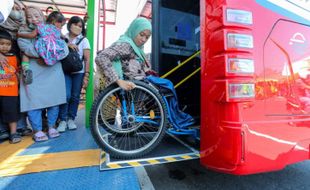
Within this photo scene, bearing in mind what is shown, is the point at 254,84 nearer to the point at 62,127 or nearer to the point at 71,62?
the point at 71,62

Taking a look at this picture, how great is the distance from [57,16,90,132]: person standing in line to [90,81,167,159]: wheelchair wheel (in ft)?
3.06

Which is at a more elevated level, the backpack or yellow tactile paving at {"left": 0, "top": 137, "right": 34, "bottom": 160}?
the backpack

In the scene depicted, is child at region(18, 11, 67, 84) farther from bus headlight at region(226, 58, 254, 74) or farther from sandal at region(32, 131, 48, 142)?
bus headlight at region(226, 58, 254, 74)

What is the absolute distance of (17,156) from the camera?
1419mm

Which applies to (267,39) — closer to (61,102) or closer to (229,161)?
(229,161)

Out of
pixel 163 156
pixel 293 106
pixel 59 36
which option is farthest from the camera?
pixel 59 36

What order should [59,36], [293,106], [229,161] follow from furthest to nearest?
[59,36] < [293,106] < [229,161]

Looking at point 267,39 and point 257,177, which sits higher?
point 267,39

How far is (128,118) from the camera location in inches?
56.4

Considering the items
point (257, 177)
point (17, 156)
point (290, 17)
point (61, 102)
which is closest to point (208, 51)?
point (290, 17)

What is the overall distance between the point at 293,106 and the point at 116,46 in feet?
4.16

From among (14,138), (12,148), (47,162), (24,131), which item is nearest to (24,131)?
(24,131)

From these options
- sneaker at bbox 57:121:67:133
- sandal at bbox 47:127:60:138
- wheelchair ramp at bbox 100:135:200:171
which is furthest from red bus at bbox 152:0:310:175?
sneaker at bbox 57:121:67:133

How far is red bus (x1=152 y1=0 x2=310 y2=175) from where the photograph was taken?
908 millimetres
